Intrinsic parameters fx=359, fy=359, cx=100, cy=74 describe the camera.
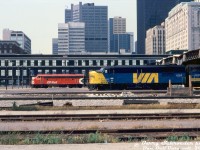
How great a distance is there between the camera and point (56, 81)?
96688mm

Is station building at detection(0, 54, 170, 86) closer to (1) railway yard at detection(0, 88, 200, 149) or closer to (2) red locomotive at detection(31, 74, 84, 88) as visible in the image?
(2) red locomotive at detection(31, 74, 84, 88)

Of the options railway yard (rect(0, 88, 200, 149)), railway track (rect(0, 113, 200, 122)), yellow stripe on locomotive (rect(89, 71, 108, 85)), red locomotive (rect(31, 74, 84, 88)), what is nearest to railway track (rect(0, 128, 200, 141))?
railway yard (rect(0, 88, 200, 149))

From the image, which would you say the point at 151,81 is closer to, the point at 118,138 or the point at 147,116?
the point at 147,116

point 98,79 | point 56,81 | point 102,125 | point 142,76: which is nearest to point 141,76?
point 142,76

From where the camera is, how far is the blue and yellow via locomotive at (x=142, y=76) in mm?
61844

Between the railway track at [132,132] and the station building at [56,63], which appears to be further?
the station building at [56,63]

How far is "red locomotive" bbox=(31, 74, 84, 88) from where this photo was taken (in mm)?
95812

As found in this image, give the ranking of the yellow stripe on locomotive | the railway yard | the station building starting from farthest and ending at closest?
the station building
the yellow stripe on locomotive
the railway yard

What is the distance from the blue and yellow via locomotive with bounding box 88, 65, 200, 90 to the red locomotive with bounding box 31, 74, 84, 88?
117 feet

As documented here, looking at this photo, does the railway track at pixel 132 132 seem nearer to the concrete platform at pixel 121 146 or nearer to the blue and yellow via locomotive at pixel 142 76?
the concrete platform at pixel 121 146

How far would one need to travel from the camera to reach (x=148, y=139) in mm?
14609

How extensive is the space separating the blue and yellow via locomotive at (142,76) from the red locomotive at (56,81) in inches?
1399

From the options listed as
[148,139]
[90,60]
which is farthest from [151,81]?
[90,60]

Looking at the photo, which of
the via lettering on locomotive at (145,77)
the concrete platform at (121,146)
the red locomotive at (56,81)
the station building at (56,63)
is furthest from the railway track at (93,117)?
the station building at (56,63)
